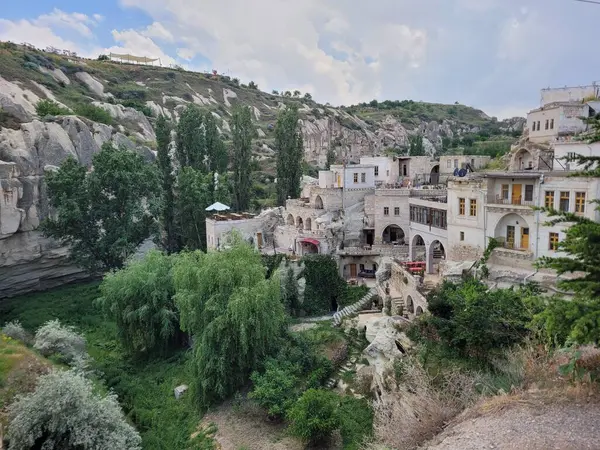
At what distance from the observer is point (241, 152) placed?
41.1 meters

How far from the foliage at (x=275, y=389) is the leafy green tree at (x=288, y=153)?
956 inches

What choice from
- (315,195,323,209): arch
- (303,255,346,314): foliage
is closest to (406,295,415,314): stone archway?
(303,255,346,314): foliage

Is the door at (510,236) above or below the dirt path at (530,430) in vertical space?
above

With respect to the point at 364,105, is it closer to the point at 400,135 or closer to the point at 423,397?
the point at 400,135

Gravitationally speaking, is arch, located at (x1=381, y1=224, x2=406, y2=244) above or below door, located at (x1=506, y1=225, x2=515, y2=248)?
below

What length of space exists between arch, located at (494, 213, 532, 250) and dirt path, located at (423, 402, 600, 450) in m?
15.4

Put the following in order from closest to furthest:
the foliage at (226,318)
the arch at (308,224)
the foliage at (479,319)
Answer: the foliage at (479,319) → the foliage at (226,318) → the arch at (308,224)

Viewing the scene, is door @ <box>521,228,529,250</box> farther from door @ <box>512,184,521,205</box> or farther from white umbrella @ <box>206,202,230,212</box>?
white umbrella @ <box>206,202,230,212</box>

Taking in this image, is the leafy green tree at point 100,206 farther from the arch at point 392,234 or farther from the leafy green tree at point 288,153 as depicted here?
the arch at point 392,234

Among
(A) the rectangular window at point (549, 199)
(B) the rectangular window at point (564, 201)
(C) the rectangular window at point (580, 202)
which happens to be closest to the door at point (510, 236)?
(A) the rectangular window at point (549, 199)

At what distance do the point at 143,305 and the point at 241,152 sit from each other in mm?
20406

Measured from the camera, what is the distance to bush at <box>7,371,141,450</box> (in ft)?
46.9

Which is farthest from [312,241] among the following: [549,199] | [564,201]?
[564,201]

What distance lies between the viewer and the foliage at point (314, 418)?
1611 centimetres
